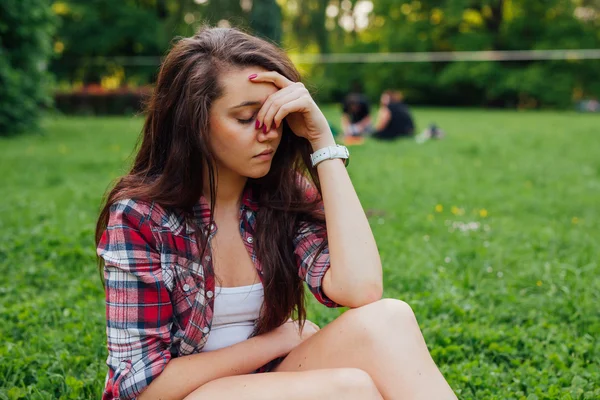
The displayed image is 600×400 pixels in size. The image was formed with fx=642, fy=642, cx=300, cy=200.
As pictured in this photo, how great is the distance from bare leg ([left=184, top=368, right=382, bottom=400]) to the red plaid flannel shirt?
16 centimetres

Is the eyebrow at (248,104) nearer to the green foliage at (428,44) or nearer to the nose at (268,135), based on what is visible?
the nose at (268,135)

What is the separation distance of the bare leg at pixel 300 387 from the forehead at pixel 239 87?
757 mm

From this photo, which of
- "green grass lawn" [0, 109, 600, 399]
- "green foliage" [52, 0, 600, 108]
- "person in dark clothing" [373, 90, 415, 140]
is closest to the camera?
"green grass lawn" [0, 109, 600, 399]

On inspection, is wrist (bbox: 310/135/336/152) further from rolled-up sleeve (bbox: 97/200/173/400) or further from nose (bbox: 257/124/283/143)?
rolled-up sleeve (bbox: 97/200/173/400)

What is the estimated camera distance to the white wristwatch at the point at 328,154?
1962 mm

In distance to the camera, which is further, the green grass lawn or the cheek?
the green grass lawn

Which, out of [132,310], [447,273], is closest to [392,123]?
[447,273]

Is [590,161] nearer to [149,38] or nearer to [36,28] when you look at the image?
[36,28]

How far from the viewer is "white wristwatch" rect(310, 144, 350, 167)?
196 centimetres

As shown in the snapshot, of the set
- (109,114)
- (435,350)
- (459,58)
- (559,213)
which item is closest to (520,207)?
(559,213)

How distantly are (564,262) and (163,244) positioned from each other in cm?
294

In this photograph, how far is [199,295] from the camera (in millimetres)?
1755

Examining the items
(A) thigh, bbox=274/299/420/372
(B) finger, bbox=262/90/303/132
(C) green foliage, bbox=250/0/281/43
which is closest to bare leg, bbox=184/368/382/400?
(A) thigh, bbox=274/299/420/372

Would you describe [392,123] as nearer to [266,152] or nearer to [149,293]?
[266,152]
